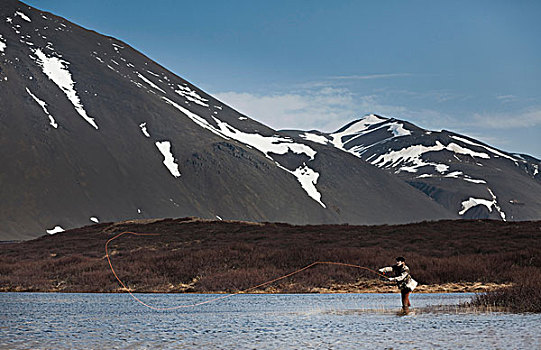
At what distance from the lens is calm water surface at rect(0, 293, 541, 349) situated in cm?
1705

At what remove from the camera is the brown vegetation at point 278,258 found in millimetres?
42000

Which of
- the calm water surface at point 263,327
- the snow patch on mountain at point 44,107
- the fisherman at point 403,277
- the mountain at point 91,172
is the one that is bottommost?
the calm water surface at point 263,327

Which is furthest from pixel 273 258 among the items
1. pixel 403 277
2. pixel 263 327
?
pixel 263 327

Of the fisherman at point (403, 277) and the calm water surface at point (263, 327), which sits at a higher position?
the fisherman at point (403, 277)

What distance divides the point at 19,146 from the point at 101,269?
4766 inches

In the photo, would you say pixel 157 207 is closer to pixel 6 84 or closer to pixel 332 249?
pixel 6 84

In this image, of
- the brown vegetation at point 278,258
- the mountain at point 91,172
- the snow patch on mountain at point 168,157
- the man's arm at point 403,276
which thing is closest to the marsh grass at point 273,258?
the brown vegetation at point 278,258

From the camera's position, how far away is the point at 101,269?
157ft

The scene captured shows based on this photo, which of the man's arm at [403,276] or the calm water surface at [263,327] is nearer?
the calm water surface at [263,327]

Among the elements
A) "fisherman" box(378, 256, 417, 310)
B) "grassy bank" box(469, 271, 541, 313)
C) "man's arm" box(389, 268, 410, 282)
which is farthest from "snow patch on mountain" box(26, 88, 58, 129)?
"grassy bank" box(469, 271, 541, 313)

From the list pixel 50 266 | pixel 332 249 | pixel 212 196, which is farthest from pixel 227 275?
pixel 212 196

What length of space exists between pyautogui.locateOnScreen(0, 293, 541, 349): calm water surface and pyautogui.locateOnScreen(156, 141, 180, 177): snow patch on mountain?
155 meters

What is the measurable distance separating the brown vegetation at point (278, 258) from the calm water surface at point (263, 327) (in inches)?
391

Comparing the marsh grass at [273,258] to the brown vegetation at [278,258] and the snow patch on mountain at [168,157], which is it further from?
the snow patch on mountain at [168,157]
